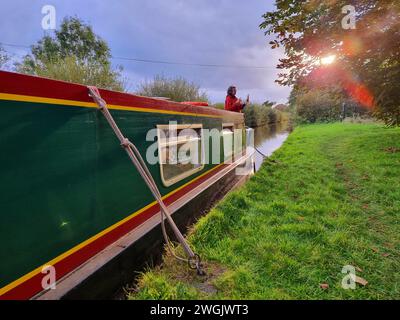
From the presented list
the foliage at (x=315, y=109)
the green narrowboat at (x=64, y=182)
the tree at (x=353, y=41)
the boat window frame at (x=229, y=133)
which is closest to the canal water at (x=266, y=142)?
the boat window frame at (x=229, y=133)

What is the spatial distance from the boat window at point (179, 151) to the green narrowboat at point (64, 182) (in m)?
0.16

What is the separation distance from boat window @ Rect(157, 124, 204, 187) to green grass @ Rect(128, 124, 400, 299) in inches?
26.9

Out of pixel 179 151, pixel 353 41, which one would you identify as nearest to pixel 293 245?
pixel 179 151

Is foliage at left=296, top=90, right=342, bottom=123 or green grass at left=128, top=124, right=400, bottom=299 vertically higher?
foliage at left=296, top=90, right=342, bottom=123

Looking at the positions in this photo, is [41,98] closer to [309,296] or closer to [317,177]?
[309,296]

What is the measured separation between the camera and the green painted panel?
128 centimetres

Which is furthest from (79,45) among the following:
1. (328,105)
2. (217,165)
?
(328,105)

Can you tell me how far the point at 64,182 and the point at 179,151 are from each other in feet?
5.88

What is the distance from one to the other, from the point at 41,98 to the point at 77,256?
3.36ft

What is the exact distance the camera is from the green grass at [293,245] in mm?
2156

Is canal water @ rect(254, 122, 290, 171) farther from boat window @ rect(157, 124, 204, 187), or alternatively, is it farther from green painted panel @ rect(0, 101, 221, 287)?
green painted panel @ rect(0, 101, 221, 287)

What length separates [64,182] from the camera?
159cm


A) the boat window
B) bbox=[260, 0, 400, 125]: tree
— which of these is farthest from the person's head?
the boat window

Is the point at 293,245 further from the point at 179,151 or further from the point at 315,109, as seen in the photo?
the point at 315,109
